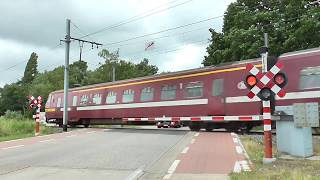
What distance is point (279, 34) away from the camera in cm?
3459

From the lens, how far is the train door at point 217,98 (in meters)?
22.9

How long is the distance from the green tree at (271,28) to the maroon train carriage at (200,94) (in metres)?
9.55

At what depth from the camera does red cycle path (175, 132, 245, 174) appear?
11216 mm

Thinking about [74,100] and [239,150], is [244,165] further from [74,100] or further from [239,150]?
[74,100]

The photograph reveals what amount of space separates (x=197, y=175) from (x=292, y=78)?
10.8 metres

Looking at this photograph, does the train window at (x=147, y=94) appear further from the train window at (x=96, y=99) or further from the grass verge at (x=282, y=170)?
the grass verge at (x=282, y=170)

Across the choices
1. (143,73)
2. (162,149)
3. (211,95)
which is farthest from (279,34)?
(143,73)

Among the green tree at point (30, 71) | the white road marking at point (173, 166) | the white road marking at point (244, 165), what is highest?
the green tree at point (30, 71)

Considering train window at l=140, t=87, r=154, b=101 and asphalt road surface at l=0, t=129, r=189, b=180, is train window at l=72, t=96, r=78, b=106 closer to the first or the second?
train window at l=140, t=87, r=154, b=101

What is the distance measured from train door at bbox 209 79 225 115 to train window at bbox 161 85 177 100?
2.90 metres

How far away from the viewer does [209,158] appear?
13.3 m

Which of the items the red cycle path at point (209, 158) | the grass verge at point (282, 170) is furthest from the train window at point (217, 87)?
the grass verge at point (282, 170)

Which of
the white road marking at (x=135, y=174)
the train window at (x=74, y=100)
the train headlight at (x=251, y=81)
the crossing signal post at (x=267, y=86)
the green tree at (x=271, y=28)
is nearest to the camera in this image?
the white road marking at (x=135, y=174)

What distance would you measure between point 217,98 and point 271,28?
13.8 meters
